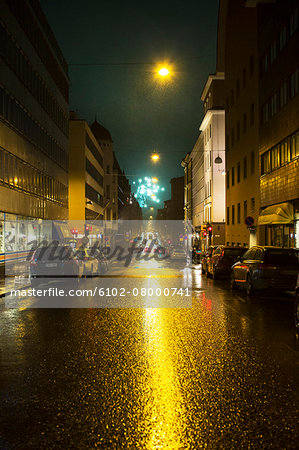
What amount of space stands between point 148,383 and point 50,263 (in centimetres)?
1481

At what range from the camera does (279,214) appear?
27.8m

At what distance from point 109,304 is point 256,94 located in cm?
2559

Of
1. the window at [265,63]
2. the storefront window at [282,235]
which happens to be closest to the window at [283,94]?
the window at [265,63]

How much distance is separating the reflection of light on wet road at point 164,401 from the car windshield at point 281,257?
8021 millimetres

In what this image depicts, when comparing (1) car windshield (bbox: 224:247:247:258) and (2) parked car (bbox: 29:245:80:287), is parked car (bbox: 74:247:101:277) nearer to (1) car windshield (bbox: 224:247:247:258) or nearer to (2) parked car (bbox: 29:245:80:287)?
(2) parked car (bbox: 29:245:80:287)

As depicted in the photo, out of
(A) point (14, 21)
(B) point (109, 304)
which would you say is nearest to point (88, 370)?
(B) point (109, 304)

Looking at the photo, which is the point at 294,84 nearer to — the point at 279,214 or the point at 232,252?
the point at 279,214

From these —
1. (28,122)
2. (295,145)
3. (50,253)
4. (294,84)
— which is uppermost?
(28,122)

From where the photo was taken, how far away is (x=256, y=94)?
116 feet

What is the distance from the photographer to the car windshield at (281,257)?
16.0m

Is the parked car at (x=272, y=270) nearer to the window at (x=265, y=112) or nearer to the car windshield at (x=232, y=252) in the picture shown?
the car windshield at (x=232, y=252)

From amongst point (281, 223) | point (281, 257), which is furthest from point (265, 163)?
point (281, 257)

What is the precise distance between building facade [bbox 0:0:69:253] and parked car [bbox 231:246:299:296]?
21.3m

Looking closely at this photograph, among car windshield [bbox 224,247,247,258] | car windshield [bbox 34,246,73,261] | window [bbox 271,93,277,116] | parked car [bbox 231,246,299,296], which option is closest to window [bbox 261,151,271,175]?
window [bbox 271,93,277,116]
